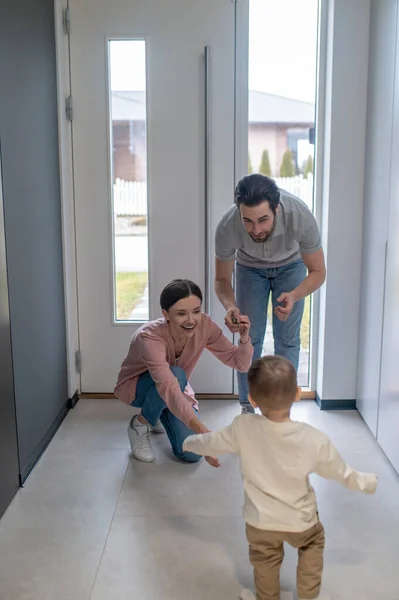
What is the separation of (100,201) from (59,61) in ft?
2.25

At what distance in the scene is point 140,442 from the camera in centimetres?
262

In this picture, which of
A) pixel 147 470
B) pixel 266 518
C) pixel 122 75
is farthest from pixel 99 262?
pixel 266 518

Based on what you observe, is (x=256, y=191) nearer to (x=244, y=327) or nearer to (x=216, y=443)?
(x=244, y=327)

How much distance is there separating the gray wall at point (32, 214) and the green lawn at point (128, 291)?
0.35 metres

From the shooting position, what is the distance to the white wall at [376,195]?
2621mm

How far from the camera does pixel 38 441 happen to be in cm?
258

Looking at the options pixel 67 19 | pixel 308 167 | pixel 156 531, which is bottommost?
pixel 156 531

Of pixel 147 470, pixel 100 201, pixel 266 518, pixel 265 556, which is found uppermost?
pixel 100 201

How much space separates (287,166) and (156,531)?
1.91 m

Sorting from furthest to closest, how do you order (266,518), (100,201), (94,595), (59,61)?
(100,201) → (59,61) → (94,595) → (266,518)

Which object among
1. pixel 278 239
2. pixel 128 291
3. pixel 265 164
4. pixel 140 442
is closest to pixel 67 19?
pixel 265 164

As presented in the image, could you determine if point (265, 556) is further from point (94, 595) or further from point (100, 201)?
point (100, 201)

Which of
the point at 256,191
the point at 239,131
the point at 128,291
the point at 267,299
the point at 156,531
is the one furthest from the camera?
the point at 128,291

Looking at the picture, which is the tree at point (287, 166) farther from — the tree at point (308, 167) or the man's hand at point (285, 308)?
the man's hand at point (285, 308)
